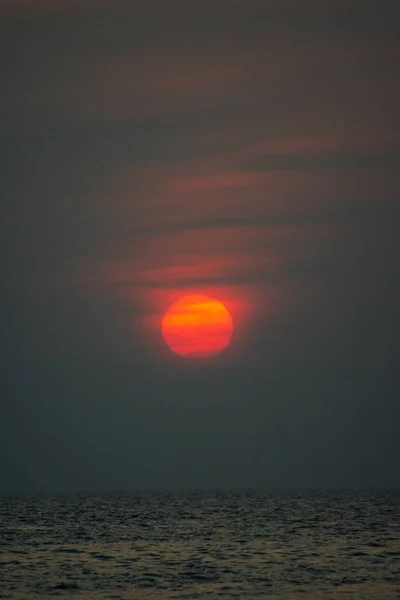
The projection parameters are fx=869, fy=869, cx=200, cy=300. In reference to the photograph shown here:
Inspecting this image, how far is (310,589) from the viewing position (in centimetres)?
4025

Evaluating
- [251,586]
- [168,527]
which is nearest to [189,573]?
[251,586]

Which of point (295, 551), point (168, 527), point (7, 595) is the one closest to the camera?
point (7, 595)

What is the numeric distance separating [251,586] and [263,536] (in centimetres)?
2935

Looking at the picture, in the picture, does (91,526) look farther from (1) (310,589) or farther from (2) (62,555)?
(1) (310,589)

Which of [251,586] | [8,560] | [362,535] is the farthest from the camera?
[362,535]

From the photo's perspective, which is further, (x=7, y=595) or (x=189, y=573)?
(x=189, y=573)

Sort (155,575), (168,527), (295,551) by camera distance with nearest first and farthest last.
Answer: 1. (155,575)
2. (295,551)
3. (168,527)

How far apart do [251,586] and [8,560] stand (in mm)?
17709

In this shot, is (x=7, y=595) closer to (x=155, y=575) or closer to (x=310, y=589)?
(x=155, y=575)

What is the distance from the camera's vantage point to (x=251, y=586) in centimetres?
4122

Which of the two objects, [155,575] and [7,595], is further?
[155,575]

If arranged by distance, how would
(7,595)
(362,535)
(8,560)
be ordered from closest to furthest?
(7,595) < (8,560) < (362,535)

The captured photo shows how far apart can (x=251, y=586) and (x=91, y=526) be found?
47125 millimetres

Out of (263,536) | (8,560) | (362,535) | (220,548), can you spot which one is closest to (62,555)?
(8,560)
